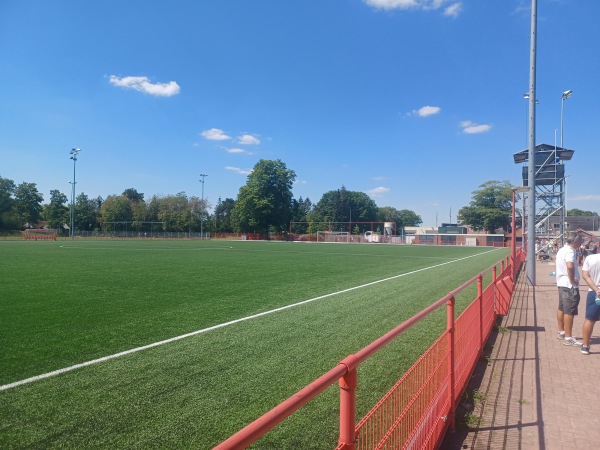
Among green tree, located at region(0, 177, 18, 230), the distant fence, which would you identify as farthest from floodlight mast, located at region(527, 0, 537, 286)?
green tree, located at region(0, 177, 18, 230)

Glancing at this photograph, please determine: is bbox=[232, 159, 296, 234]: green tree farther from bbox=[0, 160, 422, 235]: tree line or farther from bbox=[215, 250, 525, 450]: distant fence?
bbox=[215, 250, 525, 450]: distant fence

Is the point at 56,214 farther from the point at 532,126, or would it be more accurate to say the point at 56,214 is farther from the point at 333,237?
the point at 532,126

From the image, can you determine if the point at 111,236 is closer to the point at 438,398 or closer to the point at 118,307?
the point at 118,307

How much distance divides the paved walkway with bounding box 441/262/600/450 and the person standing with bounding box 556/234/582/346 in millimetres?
333

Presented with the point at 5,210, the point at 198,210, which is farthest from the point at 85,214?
the point at 198,210

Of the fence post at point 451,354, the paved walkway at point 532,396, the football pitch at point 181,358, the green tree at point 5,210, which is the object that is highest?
the green tree at point 5,210

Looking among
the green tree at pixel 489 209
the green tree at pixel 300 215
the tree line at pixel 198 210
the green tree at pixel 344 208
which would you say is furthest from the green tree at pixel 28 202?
the green tree at pixel 489 209

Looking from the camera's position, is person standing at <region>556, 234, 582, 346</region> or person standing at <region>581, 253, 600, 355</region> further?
person standing at <region>556, 234, 582, 346</region>

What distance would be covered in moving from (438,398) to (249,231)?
278ft

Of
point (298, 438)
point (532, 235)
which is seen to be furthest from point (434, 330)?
point (532, 235)

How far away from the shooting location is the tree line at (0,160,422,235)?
85438mm

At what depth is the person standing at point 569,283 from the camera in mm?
6473

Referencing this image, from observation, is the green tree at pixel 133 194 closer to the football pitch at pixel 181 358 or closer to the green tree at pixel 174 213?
the green tree at pixel 174 213

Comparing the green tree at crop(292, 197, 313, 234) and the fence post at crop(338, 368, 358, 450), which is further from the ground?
the green tree at crop(292, 197, 313, 234)
